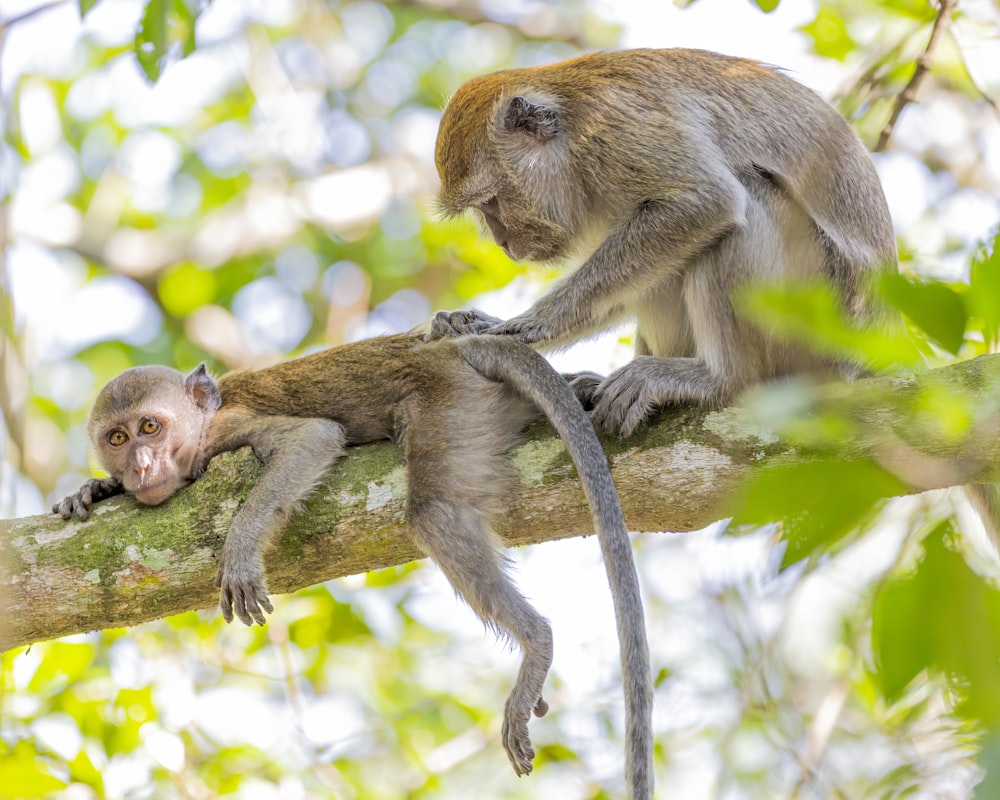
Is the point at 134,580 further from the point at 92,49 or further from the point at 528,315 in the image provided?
the point at 92,49

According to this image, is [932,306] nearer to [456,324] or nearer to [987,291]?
[987,291]

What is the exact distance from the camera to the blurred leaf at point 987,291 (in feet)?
4.78

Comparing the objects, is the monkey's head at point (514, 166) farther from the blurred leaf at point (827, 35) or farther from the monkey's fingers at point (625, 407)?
the blurred leaf at point (827, 35)

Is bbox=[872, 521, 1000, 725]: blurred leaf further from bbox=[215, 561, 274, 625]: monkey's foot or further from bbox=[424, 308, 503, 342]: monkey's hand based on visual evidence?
bbox=[424, 308, 503, 342]: monkey's hand

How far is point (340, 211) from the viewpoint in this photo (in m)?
11.5

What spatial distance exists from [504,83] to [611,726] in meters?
4.63

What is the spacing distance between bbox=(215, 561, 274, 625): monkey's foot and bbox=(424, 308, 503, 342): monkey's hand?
1.67 meters

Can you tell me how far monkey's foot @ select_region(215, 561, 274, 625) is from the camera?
190 inches

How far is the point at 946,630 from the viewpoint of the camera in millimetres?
1471

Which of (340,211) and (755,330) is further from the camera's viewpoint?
(340,211)

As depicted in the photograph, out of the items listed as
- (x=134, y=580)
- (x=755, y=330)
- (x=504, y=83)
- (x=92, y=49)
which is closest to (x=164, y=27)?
(x=504, y=83)

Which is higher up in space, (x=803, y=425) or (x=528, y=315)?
(x=803, y=425)

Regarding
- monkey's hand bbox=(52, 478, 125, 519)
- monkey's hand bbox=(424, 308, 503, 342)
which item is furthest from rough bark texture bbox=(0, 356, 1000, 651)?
monkey's hand bbox=(424, 308, 503, 342)

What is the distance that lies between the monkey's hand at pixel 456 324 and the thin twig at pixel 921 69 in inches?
99.4
